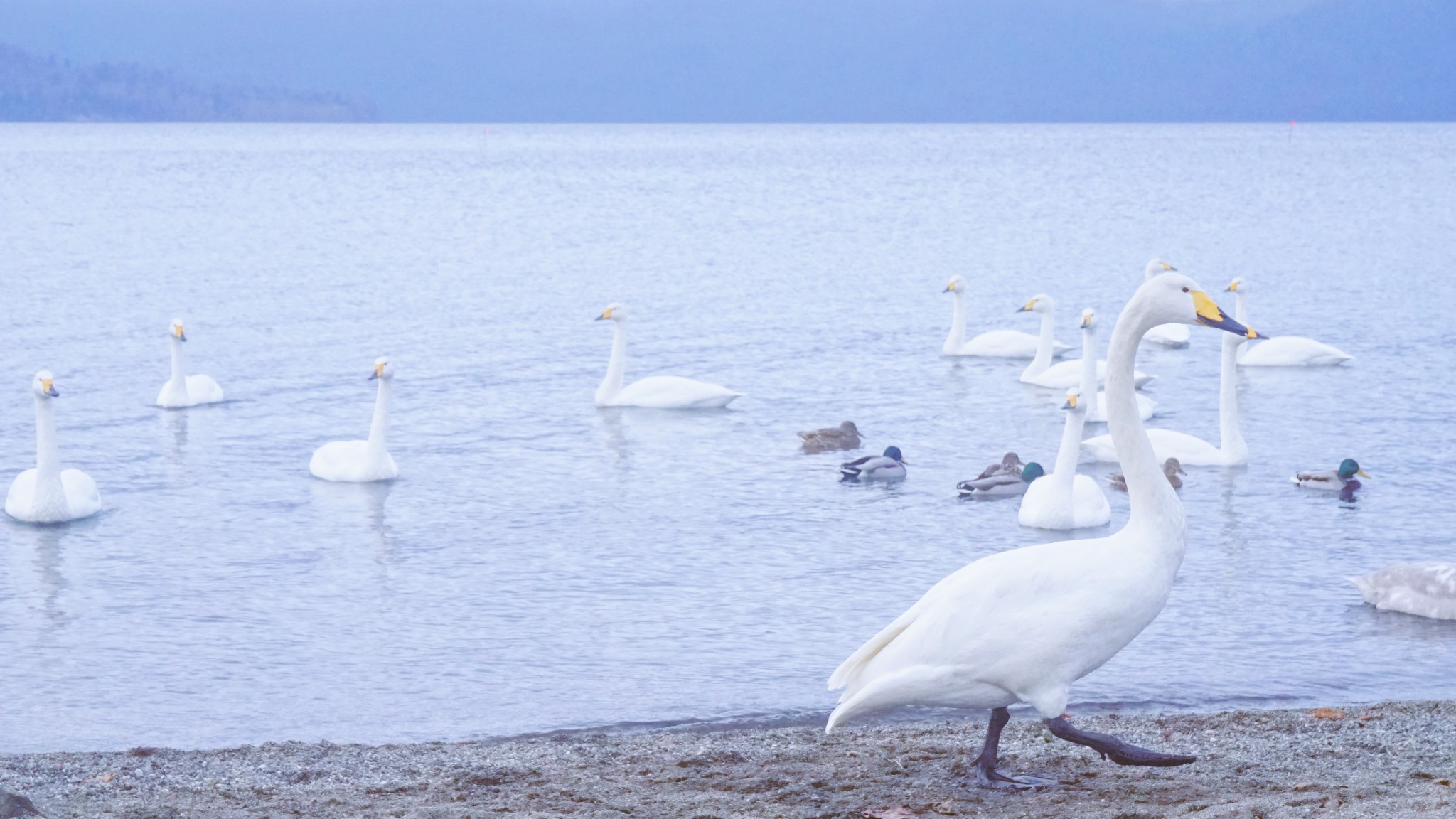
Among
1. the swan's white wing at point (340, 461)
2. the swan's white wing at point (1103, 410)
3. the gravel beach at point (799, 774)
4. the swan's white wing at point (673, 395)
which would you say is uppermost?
the swan's white wing at point (673, 395)

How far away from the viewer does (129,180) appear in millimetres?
85375

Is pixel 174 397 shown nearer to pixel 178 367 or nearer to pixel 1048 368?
pixel 178 367

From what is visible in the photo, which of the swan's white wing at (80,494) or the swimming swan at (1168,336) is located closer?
the swan's white wing at (80,494)

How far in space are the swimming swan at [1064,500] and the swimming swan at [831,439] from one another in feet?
Result: 10.1

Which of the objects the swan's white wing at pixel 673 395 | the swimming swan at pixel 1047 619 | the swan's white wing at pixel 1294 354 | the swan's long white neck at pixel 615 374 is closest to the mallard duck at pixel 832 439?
the swan's white wing at pixel 673 395

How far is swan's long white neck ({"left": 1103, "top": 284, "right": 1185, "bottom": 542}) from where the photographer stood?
609cm

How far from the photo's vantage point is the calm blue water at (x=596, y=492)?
945 cm

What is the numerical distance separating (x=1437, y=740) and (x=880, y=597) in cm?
414

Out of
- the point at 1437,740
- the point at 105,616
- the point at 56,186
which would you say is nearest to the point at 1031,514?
the point at 1437,740

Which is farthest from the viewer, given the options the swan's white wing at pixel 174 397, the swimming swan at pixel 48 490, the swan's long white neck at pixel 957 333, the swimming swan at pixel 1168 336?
the swimming swan at pixel 1168 336

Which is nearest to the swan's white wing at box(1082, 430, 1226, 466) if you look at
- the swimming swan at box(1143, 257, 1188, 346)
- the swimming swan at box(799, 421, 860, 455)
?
the swimming swan at box(799, 421, 860, 455)

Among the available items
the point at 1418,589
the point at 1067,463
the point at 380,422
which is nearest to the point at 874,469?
the point at 1067,463

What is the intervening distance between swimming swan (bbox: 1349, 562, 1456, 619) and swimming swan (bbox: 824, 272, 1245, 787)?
4806 mm

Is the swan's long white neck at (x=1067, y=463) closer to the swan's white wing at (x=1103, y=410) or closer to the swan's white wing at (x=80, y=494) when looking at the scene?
the swan's white wing at (x=1103, y=410)
